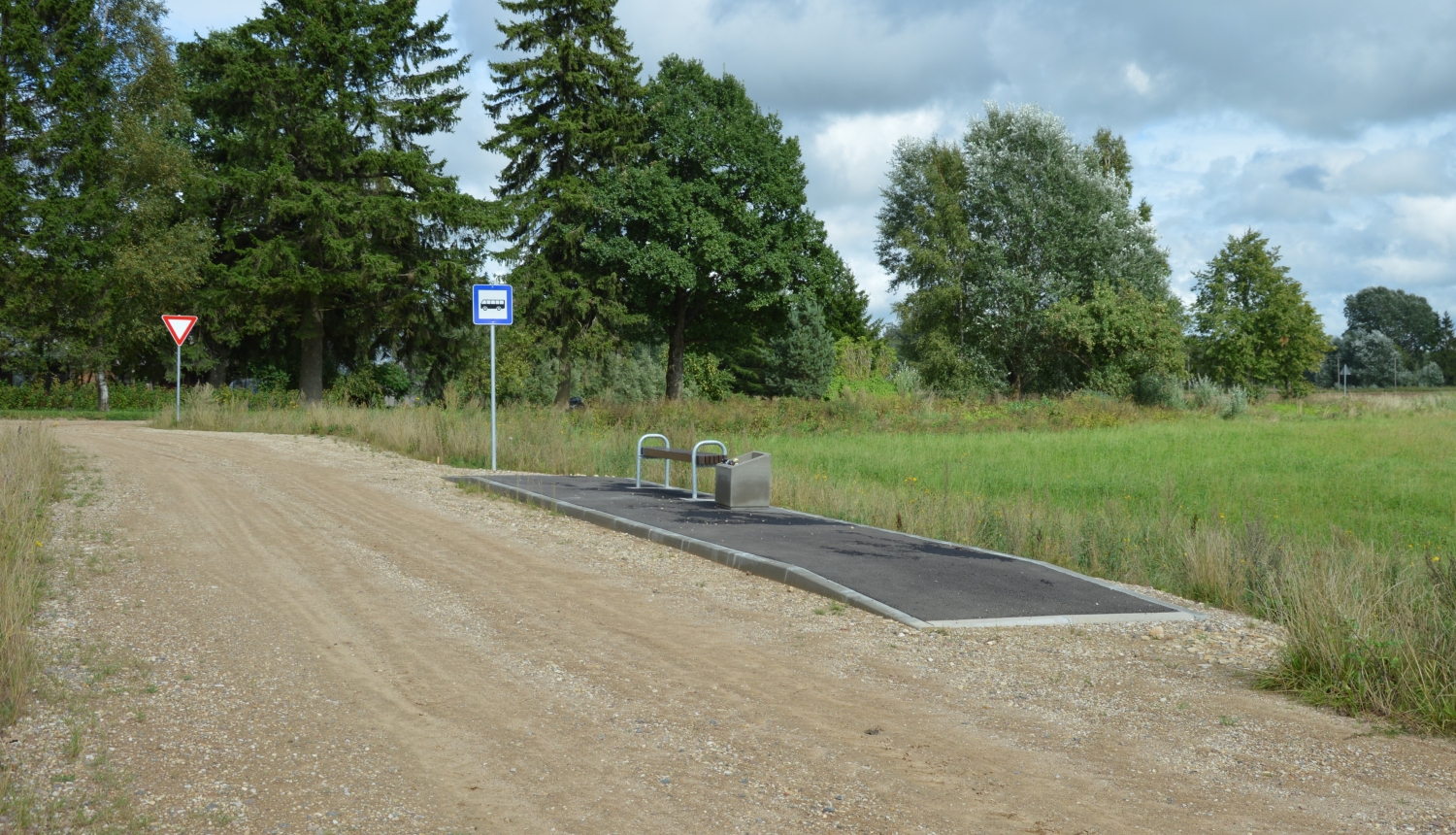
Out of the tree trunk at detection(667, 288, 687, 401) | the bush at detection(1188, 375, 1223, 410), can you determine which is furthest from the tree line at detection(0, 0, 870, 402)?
the bush at detection(1188, 375, 1223, 410)

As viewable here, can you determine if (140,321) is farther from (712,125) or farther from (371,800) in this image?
(371,800)

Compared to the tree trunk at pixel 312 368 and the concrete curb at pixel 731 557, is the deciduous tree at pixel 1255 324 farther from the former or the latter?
the concrete curb at pixel 731 557

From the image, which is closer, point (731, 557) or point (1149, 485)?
point (731, 557)

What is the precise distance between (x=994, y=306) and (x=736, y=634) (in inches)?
1687

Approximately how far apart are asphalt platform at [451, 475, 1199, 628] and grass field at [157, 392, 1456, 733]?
959 millimetres

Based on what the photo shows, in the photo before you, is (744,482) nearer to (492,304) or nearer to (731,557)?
(731,557)

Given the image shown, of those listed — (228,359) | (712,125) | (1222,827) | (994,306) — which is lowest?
(1222,827)

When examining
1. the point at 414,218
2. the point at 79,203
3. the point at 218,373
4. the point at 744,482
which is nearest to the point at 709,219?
the point at 414,218

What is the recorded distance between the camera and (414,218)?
39.4 m

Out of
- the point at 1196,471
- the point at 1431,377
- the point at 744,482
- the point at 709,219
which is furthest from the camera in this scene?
the point at 1431,377

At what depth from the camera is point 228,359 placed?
1661 inches

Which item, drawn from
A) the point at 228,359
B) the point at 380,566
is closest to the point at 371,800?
the point at 380,566

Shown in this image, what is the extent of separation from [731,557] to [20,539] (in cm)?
589

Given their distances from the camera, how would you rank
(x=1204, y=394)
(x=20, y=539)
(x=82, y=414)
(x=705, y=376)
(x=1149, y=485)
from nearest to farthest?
(x=20, y=539), (x=1149, y=485), (x=82, y=414), (x=1204, y=394), (x=705, y=376)
